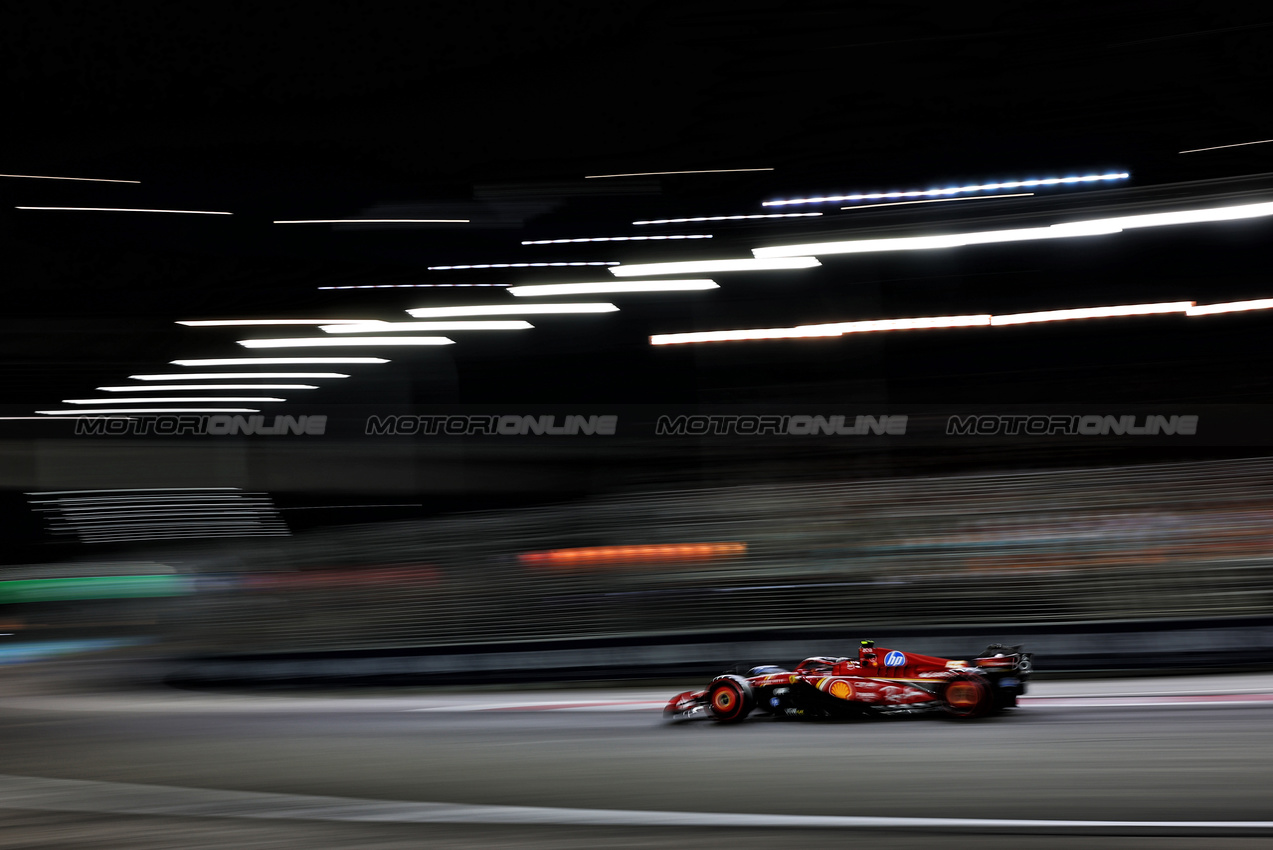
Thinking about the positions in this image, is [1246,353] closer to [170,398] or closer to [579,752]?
[579,752]

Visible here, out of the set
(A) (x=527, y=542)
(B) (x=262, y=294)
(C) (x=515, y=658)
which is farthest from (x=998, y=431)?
(B) (x=262, y=294)

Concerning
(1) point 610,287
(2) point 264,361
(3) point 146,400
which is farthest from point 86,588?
(1) point 610,287

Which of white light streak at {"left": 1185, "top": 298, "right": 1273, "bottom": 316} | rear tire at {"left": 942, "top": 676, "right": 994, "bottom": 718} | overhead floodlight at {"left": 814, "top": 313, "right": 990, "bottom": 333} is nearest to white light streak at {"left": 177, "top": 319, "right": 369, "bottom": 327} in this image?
overhead floodlight at {"left": 814, "top": 313, "right": 990, "bottom": 333}

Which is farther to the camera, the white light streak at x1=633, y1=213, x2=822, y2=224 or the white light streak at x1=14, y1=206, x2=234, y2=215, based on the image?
the white light streak at x1=633, y1=213, x2=822, y2=224

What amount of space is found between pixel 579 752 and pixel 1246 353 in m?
16.8

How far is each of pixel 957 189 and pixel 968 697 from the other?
9.31 metres

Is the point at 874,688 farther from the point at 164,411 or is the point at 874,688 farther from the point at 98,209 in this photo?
the point at 164,411

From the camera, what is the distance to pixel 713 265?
17406mm

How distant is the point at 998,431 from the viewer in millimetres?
18812

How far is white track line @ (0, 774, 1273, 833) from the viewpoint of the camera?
14.9 ft

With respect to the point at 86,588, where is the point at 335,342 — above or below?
above

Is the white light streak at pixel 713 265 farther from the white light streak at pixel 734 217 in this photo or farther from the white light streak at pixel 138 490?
the white light streak at pixel 138 490

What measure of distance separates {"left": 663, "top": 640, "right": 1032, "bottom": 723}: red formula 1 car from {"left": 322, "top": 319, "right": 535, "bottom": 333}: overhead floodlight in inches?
532

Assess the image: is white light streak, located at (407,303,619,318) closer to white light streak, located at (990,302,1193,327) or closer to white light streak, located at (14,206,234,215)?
white light streak, located at (14,206,234,215)
